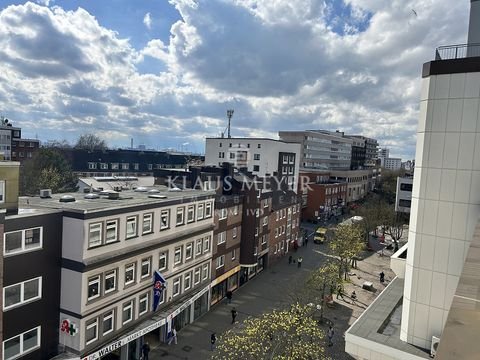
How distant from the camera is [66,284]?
20.1 m

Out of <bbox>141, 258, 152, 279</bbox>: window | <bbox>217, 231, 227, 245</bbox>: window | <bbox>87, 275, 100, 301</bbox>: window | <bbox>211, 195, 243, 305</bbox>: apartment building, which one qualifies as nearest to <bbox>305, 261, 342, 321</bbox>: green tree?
<bbox>211, 195, 243, 305</bbox>: apartment building

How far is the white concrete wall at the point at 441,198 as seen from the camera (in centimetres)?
1295

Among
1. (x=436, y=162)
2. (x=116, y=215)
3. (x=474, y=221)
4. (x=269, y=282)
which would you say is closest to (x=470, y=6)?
(x=436, y=162)

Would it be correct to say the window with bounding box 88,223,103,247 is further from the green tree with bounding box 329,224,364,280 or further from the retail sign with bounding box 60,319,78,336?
the green tree with bounding box 329,224,364,280

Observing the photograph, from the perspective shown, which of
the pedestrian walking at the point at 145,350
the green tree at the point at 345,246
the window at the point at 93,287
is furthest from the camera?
the green tree at the point at 345,246

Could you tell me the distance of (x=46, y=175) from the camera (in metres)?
56.2

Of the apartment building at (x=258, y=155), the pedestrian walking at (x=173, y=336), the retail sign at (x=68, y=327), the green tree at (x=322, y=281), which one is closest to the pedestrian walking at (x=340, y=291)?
the green tree at (x=322, y=281)

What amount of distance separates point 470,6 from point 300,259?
1466 inches

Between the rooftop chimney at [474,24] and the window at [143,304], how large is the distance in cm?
2228

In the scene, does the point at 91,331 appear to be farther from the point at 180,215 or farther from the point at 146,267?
the point at 180,215

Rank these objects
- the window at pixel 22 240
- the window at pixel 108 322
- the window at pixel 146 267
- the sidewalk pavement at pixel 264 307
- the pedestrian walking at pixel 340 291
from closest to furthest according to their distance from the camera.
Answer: the window at pixel 22 240
the window at pixel 108 322
the window at pixel 146 267
the sidewalk pavement at pixel 264 307
the pedestrian walking at pixel 340 291

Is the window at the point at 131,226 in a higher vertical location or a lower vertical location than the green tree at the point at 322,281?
higher

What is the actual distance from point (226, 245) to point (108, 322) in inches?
626

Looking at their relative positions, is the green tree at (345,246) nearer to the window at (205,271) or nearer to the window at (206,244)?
the window at (205,271)
